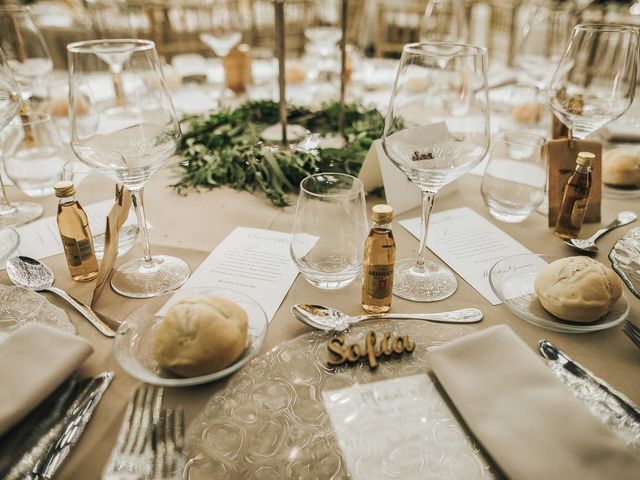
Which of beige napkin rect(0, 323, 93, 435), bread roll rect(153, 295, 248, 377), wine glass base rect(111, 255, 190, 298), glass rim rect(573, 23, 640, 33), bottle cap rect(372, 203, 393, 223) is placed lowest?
wine glass base rect(111, 255, 190, 298)

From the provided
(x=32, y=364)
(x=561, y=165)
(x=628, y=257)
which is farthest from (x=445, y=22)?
(x=32, y=364)

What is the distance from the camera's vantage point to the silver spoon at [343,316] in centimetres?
64

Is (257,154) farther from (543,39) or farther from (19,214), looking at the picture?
(543,39)

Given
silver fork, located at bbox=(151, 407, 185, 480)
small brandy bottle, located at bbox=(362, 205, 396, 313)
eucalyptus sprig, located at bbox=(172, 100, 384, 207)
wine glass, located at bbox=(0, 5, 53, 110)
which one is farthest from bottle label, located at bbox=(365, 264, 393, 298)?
wine glass, located at bbox=(0, 5, 53, 110)

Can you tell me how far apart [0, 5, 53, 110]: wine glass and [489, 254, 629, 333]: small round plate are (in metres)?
1.20

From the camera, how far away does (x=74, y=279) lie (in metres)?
0.76

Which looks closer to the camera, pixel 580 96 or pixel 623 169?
pixel 580 96

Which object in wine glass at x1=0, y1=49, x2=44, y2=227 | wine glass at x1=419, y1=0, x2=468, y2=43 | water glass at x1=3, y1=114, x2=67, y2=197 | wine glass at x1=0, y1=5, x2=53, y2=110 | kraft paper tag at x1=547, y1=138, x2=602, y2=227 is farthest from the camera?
wine glass at x1=419, y1=0, x2=468, y2=43

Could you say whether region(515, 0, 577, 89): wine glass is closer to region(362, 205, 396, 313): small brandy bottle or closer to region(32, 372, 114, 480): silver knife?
region(362, 205, 396, 313): small brandy bottle

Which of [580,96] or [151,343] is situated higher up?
[580,96]

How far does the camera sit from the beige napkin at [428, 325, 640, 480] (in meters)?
0.44

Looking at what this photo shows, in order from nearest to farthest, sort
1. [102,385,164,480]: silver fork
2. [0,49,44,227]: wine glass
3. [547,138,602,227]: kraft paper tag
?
[102,385,164,480]: silver fork < [0,49,44,227]: wine glass < [547,138,602,227]: kraft paper tag

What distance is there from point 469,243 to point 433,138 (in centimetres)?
24

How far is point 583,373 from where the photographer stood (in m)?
0.55
